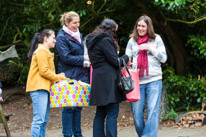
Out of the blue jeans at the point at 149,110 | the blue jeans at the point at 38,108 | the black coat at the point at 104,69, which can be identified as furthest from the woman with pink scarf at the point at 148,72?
the blue jeans at the point at 38,108

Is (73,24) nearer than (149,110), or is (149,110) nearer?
(149,110)

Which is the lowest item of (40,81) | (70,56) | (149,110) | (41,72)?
(149,110)

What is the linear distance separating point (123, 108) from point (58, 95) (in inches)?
159

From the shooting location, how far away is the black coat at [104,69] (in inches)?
175

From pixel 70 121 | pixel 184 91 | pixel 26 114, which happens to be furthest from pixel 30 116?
pixel 70 121

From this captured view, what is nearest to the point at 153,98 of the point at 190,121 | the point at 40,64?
the point at 40,64

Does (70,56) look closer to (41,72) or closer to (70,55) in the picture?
(70,55)

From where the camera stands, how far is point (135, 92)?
15.0 feet

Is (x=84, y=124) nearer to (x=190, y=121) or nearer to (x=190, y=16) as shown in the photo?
(x=190, y=121)

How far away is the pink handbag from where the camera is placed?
4543 millimetres

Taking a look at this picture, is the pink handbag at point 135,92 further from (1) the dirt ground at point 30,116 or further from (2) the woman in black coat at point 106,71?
(1) the dirt ground at point 30,116

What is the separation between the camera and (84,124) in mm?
7758

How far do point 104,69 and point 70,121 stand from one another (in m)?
1.10

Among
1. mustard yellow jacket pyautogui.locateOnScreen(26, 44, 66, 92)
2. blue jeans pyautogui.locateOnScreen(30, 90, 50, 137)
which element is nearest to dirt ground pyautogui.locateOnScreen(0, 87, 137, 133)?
blue jeans pyautogui.locateOnScreen(30, 90, 50, 137)
